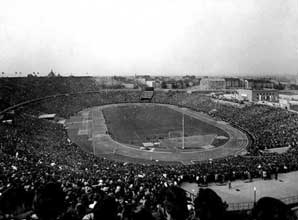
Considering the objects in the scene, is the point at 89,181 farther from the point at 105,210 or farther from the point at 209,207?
the point at 209,207

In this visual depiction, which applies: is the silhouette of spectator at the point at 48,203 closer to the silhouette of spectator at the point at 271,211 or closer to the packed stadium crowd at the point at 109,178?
the packed stadium crowd at the point at 109,178

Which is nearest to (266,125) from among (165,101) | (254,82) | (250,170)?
(250,170)

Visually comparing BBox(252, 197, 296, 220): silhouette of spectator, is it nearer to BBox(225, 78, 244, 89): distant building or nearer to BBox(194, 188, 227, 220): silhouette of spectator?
BBox(194, 188, 227, 220): silhouette of spectator

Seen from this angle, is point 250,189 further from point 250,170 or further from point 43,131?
point 43,131

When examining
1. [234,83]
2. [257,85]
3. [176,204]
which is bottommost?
[176,204]

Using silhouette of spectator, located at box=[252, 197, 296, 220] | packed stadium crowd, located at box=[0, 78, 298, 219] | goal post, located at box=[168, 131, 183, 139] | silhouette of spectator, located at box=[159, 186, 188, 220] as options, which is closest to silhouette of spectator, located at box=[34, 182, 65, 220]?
packed stadium crowd, located at box=[0, 78, 298, 219]

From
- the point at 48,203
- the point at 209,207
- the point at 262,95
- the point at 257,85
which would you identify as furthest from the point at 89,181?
the point at 257,85
